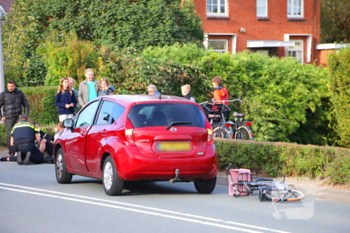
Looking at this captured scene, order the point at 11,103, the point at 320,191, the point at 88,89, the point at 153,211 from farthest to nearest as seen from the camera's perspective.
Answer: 1. the point at 11,103
2. the point at 88,89
3. the point at 320,191
4. the point at 153,211

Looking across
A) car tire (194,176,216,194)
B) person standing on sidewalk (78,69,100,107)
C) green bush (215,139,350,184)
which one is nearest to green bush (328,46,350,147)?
green bush (215,139,350,184)

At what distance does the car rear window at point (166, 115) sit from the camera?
9367 millimetres

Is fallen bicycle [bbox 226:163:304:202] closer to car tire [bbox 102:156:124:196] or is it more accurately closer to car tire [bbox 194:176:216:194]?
car tire [bbox 194:176:216:194]

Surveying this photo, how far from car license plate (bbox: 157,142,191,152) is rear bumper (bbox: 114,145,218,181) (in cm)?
15

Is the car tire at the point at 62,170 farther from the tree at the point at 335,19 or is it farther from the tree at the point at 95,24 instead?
the tree at the point at 335,19

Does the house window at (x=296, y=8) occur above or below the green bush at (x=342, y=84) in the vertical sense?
above

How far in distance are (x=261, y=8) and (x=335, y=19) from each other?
15.4 m

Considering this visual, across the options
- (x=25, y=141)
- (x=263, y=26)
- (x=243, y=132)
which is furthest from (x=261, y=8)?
(x=25, y=141)

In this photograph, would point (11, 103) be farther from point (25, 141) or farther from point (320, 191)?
point (320, 191)

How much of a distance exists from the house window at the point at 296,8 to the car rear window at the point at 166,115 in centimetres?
3248

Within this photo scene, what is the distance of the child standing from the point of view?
52.3 feet

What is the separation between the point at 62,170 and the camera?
1110 cm

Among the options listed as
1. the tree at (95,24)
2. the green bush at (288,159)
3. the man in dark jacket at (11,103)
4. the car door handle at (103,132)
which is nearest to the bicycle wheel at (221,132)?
the green bush at (288,159)

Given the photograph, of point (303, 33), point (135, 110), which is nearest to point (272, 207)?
point (135, 110)
